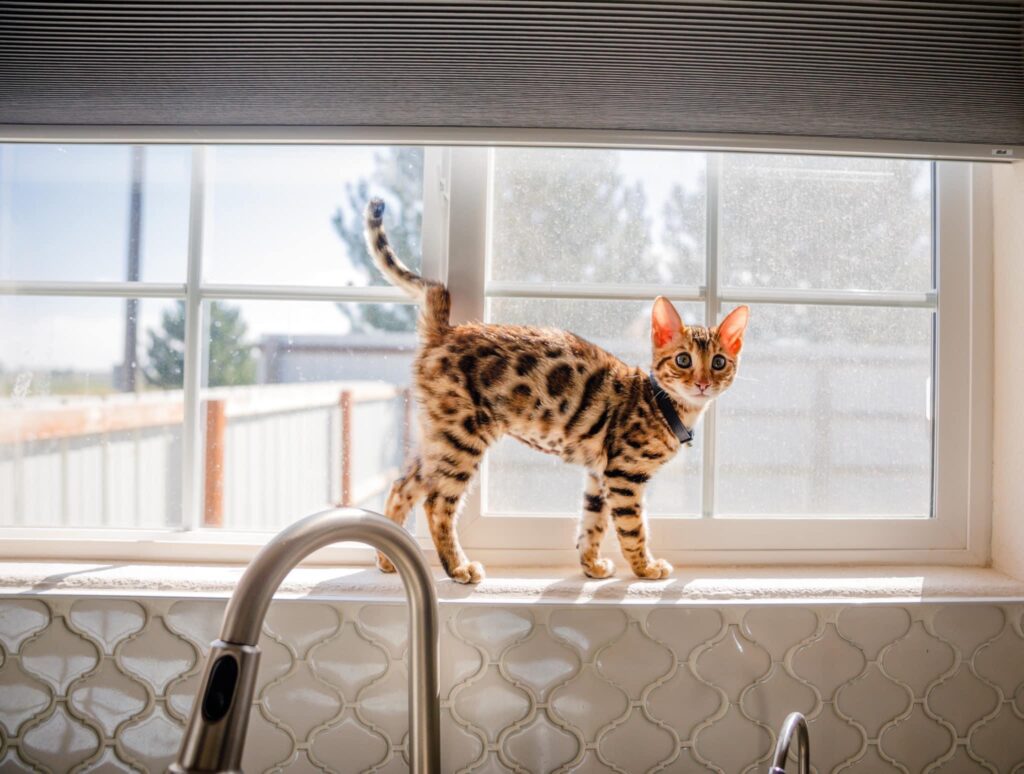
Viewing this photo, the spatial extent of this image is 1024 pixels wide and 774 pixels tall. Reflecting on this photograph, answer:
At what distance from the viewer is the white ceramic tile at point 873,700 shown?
1.05 meters

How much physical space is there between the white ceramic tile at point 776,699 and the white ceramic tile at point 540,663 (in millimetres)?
286

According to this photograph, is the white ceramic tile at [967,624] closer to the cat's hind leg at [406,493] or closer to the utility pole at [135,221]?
the cat's hind leg at [406,493]

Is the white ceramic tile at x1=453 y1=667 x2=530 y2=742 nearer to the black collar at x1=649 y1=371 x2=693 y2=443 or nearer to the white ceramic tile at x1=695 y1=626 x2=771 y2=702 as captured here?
the white ceramic tile at x1=695 y1=626 x2=771 y2=702

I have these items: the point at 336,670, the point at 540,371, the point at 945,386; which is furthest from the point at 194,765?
the point at 945,386

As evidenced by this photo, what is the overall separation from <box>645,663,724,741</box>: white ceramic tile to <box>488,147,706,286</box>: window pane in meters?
0.73

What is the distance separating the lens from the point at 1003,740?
42.0 inches

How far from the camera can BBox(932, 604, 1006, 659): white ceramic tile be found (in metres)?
1.06

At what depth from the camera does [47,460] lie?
1301 millimetres

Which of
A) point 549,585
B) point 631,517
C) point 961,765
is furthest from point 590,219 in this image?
point 961,765

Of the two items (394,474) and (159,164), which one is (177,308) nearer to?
(159,164)

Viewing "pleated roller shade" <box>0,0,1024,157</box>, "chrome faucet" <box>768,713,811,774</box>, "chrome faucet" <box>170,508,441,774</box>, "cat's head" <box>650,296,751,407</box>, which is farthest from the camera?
"cat's head" <box>650,296,751,407</box>

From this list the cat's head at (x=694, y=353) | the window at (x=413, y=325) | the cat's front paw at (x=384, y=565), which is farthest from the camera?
the window at (x=413, y=325)

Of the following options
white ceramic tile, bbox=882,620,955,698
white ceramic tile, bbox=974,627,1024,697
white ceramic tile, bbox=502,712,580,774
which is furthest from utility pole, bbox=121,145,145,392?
white ceramic tile, bbox=974,627,1024,697

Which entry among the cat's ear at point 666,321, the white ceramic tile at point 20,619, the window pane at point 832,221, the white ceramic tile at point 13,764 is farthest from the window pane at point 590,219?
the white ceramic tile at point 13,764
